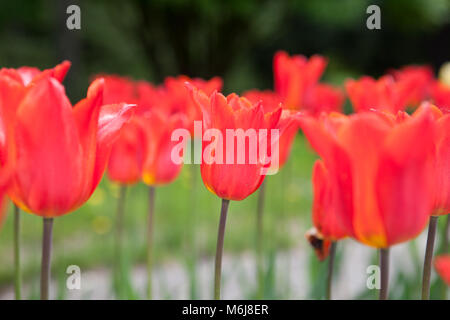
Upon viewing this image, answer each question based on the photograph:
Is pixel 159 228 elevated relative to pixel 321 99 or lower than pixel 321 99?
lower

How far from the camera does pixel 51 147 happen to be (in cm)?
70

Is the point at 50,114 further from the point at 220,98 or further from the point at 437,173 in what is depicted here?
the point at 437,173

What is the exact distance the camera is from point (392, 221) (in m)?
0.67

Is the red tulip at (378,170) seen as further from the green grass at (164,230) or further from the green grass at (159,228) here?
the green grass at (159,228)

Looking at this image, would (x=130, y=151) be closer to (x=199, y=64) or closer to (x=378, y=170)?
(x=378, y=170)

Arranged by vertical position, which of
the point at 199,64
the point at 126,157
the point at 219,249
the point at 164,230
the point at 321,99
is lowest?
the point at 164,230

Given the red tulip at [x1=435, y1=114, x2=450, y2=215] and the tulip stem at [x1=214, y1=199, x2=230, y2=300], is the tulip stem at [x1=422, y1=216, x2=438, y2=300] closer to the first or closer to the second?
the red tulip at [x1=435, y1=114, x2=450, y2=215]

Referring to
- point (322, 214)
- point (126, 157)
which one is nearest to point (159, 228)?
point (126, 157)

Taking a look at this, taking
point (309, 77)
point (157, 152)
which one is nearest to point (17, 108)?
point (157, 152)

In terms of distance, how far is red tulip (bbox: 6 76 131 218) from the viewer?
686 millimetres

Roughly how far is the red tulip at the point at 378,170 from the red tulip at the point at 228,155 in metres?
0.14

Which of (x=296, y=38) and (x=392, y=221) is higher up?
(x=296, y=38)

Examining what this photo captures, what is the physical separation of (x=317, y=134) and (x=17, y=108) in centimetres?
37

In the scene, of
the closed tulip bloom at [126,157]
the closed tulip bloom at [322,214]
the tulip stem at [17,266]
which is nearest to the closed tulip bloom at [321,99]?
the closed tulip bloom at [126,157]
